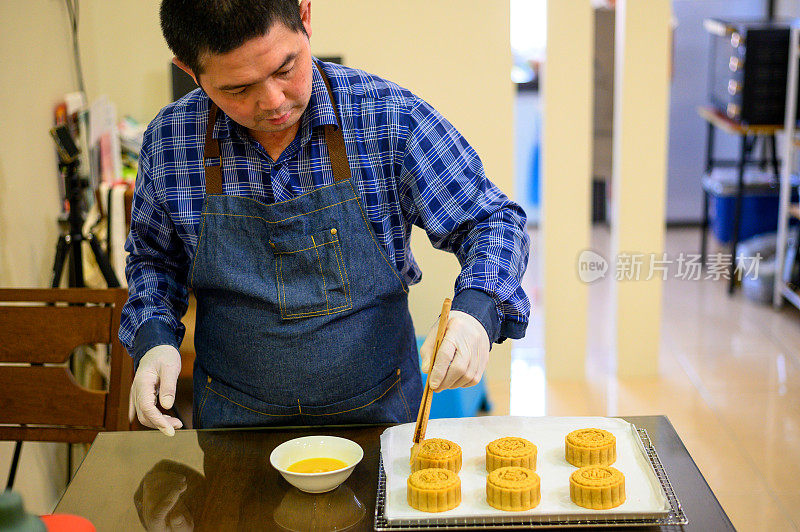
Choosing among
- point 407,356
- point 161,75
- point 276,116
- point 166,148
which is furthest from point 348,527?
point 161,75

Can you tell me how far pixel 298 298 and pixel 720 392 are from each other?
2.67 meters

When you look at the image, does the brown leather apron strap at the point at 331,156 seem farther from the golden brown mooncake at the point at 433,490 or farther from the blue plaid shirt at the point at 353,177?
the golden brown mooncake at the point at 433,490

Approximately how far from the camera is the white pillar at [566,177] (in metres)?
3.44

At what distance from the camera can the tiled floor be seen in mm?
2867

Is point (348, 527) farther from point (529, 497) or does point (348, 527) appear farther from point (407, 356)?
point (407, 356)

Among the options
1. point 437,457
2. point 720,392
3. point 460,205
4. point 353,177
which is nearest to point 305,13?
point 353,177

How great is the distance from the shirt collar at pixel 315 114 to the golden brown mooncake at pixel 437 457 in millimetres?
626

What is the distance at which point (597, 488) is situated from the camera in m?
1.17

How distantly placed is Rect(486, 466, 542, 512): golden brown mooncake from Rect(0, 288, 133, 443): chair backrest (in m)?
1.04

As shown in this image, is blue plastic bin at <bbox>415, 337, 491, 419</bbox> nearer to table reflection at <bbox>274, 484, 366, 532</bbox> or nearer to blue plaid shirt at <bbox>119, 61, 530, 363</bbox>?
blue plaid shirt at <bbox>119, 61, 530, 363</bbox>

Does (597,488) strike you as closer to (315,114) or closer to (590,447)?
(590,447)

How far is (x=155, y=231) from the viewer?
5.32 ft

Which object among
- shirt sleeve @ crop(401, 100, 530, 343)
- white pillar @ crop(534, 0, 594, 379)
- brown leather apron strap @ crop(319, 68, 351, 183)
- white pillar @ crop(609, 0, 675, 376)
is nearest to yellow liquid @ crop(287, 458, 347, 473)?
shirt sleeve @ crop(401, 100, 530, 343)

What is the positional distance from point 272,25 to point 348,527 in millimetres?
803
